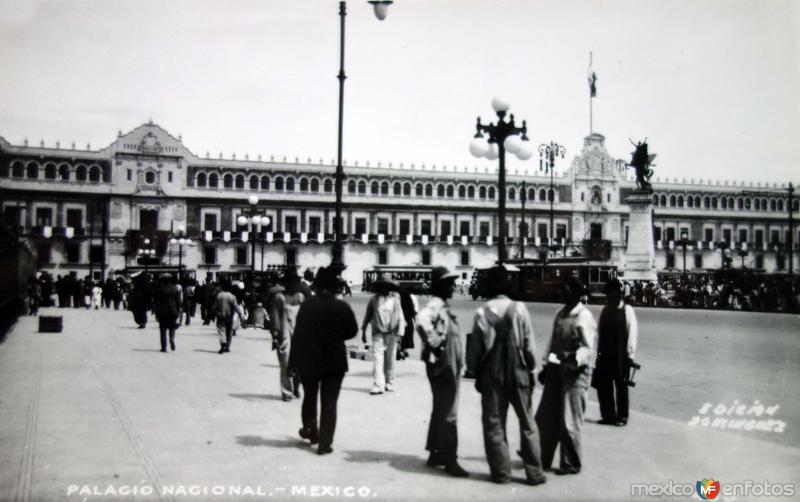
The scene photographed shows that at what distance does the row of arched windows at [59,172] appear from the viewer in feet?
172

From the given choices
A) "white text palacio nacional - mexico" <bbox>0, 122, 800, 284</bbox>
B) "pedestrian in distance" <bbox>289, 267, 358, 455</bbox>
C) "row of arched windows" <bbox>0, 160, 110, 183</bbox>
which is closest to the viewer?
"pedestrian in distance" <bbox>289, 267, 358, 455</bbox>

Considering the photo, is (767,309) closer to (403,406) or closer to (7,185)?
(403,406)

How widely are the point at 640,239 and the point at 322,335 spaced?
29694 mm

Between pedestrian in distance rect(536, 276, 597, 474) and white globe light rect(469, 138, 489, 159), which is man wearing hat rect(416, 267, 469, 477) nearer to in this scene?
pedestrian in distance rect(536, 276, 597, 474)

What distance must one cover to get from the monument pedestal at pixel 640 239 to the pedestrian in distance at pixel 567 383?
28167 millimetres

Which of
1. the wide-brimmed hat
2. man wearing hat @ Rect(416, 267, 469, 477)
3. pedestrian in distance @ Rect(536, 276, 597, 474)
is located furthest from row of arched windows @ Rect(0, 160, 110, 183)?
pedestrian in distance @ Rect(536, 276, 597, 474)

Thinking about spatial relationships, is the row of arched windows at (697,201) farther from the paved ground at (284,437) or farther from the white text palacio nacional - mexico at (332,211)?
the paved ground at (284,437)

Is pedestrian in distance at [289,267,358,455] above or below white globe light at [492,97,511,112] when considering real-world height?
below

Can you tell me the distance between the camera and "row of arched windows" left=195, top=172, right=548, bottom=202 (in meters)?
62.1

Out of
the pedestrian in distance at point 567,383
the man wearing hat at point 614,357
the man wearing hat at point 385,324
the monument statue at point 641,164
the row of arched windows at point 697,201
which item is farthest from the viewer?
the row of arched windows at point 697,201

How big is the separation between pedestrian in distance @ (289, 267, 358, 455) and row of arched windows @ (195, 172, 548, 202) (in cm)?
5610

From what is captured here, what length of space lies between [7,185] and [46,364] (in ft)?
140

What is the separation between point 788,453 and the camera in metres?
6.54

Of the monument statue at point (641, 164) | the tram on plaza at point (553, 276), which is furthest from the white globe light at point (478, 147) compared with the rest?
A: the tram on plaza at point (553, 276)
